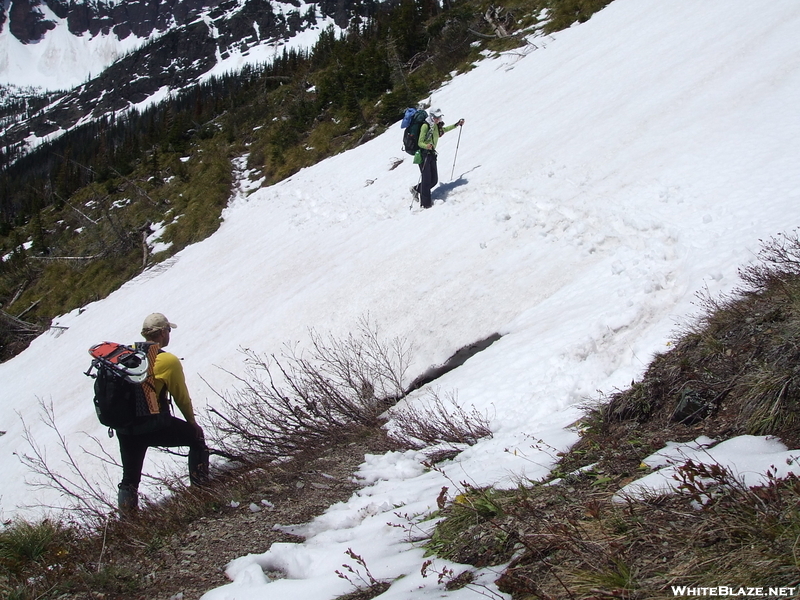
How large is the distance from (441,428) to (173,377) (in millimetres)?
2362

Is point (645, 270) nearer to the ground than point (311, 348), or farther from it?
farther from it

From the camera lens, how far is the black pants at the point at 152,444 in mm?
4391

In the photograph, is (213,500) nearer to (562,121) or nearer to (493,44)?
(562,121)

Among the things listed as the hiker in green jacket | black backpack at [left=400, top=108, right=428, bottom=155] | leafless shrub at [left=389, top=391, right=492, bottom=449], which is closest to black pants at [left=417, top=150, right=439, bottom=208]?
the hiker in green jacket

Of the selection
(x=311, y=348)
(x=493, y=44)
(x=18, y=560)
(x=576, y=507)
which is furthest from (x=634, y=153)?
(x=493, y=44)

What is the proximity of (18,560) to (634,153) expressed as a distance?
378 inches

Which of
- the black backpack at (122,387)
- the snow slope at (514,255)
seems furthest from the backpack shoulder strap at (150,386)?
the snow slope at (514,255)

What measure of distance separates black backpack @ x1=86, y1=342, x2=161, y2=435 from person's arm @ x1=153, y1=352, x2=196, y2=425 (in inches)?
4.4

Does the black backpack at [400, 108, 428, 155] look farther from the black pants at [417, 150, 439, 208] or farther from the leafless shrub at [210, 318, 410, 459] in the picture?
the leafless shrub at [210, 318, 410, 459]

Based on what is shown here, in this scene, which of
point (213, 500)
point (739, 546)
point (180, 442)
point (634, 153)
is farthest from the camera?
point (634, 153)

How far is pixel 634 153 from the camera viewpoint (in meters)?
9.14

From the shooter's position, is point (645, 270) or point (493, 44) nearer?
point (645, 270)

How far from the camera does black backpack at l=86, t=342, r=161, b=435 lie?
→ 4.09 meters

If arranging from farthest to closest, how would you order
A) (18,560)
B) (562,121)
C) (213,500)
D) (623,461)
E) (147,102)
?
(147,102) < (562,121) < (213,500) < (18,560) < (623,461)
